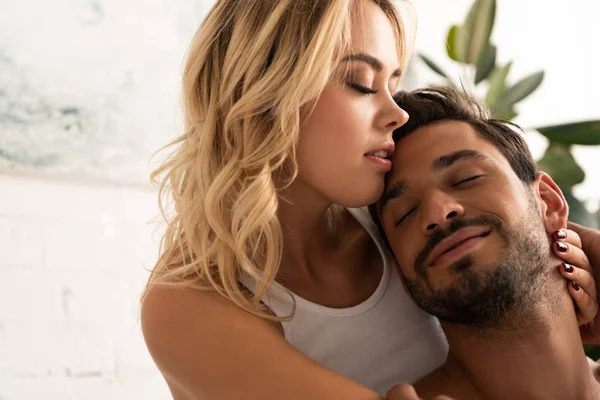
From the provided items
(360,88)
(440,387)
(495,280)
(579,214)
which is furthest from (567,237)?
(579,214)

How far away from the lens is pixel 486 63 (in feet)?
7.80

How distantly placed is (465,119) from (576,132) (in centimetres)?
87

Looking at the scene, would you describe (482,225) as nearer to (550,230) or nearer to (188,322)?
(550,230)

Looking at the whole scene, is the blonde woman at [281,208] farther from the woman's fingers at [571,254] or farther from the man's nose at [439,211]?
the woman's fingers at [571,254]

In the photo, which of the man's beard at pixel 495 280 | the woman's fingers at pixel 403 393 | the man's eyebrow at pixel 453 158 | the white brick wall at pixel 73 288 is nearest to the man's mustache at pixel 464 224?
the man's beard at pixel 495 280

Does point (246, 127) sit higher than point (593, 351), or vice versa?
point (246, 127)

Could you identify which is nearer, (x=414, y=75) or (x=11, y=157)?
(x=11, y=157)

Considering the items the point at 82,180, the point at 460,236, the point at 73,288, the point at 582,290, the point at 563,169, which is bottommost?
the point at 73,288

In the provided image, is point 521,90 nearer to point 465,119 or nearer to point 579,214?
point 579,214

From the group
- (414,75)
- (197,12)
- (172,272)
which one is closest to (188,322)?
(172,272)

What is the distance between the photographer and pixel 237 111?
1359mm

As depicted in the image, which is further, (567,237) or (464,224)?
(567,237)

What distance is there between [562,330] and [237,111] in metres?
0.69

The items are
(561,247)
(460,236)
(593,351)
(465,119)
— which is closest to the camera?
(460,236)
